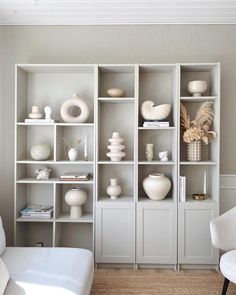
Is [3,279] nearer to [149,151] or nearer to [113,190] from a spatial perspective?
[113,190]

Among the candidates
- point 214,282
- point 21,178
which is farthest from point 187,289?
point 21,178

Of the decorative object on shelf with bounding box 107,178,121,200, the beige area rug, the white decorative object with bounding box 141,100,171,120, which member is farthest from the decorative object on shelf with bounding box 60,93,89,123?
the beige area rug

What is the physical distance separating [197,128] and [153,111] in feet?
1.58

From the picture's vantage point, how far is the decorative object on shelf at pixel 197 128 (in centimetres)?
312

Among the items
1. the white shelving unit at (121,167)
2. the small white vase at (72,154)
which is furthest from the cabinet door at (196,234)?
the small white vase at (72,154)

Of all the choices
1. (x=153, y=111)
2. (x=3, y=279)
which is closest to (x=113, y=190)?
(x=153, y=111)

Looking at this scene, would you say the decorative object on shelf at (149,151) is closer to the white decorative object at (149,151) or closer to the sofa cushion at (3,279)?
the white decorative object at (149,151)

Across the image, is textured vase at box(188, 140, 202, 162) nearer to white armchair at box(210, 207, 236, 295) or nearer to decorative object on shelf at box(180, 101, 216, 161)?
decorative object on shelf at box(180, 101, 216, 161)

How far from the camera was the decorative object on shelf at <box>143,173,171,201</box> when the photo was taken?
124 inches

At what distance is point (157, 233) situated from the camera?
3150 millimetres

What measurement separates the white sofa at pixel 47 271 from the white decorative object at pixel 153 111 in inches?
59.0

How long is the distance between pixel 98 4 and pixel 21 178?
2.02 metres

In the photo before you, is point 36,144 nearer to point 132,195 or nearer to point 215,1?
point 132,195

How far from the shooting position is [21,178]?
3.39 metres
